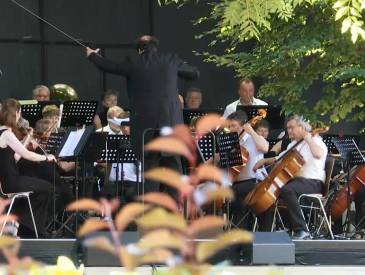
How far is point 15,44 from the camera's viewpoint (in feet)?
44.9

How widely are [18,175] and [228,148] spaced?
1.87 meters

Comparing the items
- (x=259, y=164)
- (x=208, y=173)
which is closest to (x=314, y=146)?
(x=259, y=164)

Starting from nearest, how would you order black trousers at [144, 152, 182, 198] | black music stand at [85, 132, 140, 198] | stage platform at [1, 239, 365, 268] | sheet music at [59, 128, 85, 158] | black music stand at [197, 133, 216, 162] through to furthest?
stage platform at [1, 239, 365, 268]
black trousers at [144, 152, 182, 198]
black music stand at [197, 133, 216, 162]
sheet music at [59, 128, 85, 158]
black music stand at [85, 132, 140, 198]

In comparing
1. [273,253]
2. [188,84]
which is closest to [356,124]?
[188,84]

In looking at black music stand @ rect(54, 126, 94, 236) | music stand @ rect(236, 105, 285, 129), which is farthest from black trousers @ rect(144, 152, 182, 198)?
music stand @ rect(236, 105, 285, 129)

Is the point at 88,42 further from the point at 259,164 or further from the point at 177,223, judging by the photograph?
the point at 177,223

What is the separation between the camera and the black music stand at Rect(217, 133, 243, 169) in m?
8.19

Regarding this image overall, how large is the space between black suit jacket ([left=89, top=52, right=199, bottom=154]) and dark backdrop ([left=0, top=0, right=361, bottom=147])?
625cm

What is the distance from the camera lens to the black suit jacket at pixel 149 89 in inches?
289

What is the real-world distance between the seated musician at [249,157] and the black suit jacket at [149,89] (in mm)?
1511

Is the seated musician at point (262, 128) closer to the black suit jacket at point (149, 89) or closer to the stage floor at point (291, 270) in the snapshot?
the black suit jacket at point (149, 89)

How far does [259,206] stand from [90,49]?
228cm

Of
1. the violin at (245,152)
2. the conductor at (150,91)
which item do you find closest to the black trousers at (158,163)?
the conductor at (150,91)

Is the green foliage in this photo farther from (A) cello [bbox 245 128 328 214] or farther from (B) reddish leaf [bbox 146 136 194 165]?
(B) reddish leaf [bbox 146 136 194 165]
